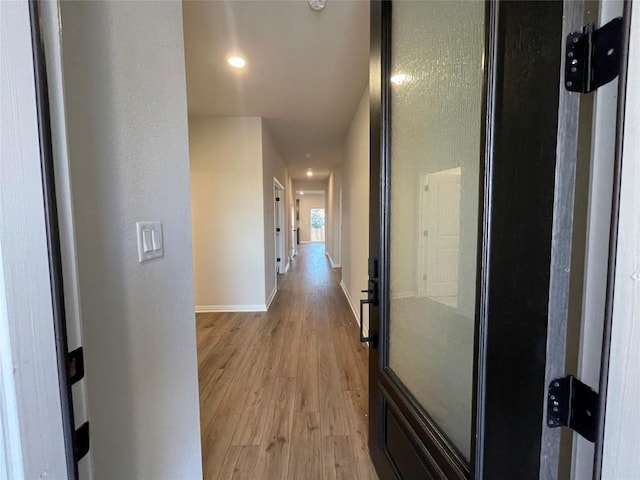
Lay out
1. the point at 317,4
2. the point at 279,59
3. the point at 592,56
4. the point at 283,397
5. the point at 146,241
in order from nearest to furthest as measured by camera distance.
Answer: the point at 592,56, the point at 146,241, the point at 317,4, the point at 283,397, the point at 279,59

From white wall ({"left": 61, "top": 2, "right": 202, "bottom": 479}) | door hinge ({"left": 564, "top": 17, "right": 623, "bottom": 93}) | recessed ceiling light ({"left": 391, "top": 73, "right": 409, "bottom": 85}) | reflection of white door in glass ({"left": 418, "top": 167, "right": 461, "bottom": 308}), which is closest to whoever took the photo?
door hinge ({"left": 564, "top": 17, "right": 623, "bottom": 93})

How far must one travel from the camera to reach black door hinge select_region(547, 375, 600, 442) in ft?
1.66

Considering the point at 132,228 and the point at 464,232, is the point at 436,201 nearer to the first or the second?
the point at 464,232

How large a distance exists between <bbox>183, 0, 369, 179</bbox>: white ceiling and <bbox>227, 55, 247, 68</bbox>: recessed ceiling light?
0.16ft

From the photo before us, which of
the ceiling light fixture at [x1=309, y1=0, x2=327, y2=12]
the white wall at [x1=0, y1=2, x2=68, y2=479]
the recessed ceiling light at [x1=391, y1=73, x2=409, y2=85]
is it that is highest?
the ceiling light fixture at [x1=309, y1=0, x2=327, y2=12]

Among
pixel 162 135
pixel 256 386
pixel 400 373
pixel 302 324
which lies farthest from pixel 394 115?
pixel 302 324

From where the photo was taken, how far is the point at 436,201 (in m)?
0.92

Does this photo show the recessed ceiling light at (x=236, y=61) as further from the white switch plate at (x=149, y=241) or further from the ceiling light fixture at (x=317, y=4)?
the white switch plate at (x=149, y=241)

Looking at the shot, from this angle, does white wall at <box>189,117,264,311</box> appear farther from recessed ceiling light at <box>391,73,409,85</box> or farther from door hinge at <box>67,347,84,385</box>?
door hinge at <box>67,347,84,385</box>

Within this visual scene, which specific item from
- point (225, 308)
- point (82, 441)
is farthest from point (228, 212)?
point (82, 441)

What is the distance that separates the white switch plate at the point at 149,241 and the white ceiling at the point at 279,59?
1.57 metres

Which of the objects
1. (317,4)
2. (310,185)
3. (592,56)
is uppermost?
(310,185)

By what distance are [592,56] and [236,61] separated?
2.39m

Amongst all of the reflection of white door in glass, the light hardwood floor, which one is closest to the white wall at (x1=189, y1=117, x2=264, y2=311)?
the light hardwood floor
